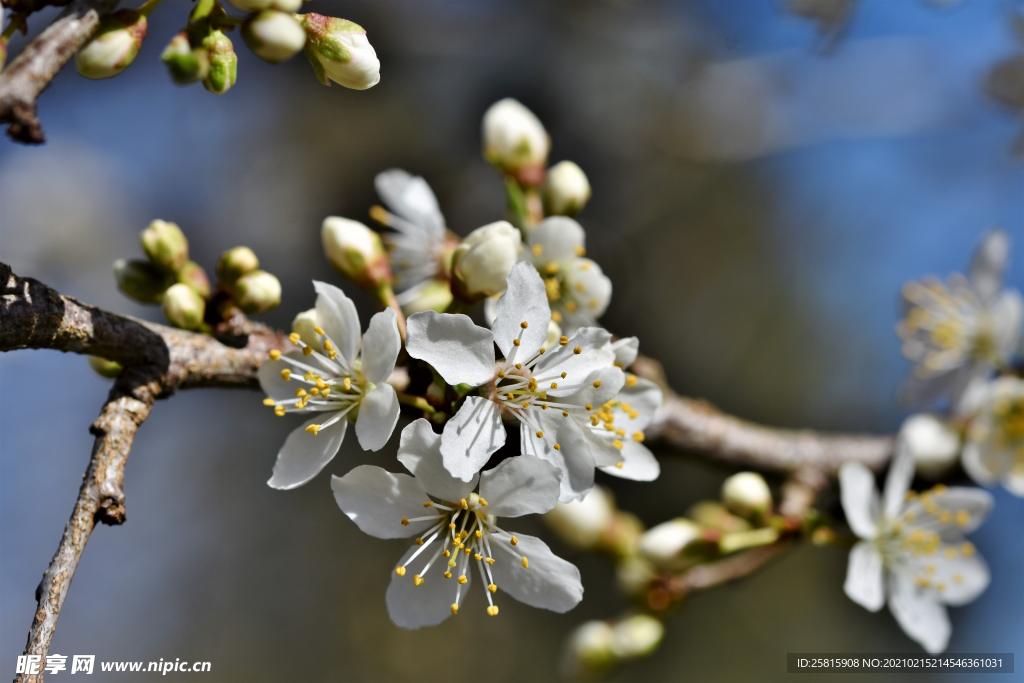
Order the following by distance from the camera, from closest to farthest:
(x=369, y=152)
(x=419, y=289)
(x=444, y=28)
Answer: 1. (x=419, y=289)
2. (x=444, y=28)
3. (x=369, y=152)

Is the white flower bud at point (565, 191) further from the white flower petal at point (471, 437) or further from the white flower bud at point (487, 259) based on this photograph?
the white flower petal at point (471, 437)

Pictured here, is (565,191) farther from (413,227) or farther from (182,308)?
(182,308)

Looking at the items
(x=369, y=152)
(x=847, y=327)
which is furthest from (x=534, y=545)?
(x=847, y=327)

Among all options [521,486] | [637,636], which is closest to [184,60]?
[521,486]

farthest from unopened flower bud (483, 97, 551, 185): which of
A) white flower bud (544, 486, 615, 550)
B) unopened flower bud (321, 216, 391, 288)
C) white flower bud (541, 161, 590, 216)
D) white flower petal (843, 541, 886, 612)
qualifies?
white flower petal (843, 541, 886, 612)

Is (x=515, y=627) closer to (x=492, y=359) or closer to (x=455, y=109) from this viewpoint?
(x=455, y=109)

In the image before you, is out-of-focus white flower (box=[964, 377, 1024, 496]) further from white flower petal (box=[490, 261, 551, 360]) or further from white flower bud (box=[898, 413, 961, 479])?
white flower petal (box=[490, 261, 551, 360])

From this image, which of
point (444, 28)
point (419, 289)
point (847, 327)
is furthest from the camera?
point (847, 327)
